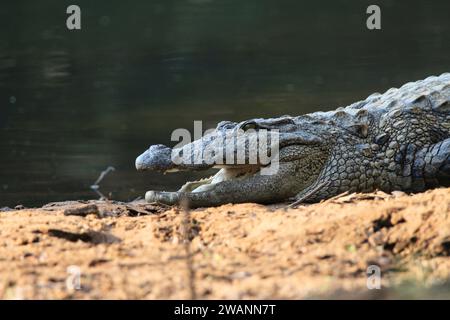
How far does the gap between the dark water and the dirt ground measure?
2699 mm

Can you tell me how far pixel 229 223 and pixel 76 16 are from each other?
52.6 ft

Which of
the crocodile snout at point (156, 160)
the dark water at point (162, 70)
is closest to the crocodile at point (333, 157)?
the crocodile snout at point (156, 160)

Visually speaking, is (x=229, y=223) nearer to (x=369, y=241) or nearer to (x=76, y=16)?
(x=369, y=241)

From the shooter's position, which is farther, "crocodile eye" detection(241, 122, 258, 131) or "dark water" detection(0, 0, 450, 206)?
"dark water" detection(0, 0, 450, 206)

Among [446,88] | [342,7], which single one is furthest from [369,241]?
[342,7]

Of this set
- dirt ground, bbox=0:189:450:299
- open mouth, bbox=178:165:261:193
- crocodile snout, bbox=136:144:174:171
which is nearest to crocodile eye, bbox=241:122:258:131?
open mouth, bbox=178:165:261:193

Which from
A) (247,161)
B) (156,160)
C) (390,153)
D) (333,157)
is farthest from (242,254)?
(390,153)

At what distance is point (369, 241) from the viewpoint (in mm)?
4184

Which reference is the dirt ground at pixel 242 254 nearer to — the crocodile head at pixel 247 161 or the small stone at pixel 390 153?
the crocodile head at pixel 247 161

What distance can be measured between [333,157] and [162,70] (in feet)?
26.2

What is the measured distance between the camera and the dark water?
869 centimetres

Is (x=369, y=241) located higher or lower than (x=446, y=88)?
lower

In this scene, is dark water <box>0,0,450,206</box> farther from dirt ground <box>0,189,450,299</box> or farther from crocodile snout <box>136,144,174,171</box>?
dirt ground <box>0,189,450,299</box>
